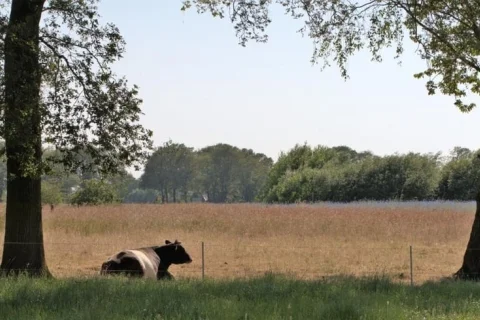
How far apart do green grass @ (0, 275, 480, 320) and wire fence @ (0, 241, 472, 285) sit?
507cm

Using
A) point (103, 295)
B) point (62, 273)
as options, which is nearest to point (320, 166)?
point (62, 273)

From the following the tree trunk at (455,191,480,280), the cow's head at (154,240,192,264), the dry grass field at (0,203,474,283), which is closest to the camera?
the tree trunk at (455,191,480,280)

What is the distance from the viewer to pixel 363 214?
116 ft

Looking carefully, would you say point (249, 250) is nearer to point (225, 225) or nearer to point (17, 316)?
point (225, 225)

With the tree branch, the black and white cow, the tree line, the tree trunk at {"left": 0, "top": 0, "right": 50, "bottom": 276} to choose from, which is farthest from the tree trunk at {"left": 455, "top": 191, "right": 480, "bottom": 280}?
the tree line

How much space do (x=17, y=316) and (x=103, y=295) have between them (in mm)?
1945

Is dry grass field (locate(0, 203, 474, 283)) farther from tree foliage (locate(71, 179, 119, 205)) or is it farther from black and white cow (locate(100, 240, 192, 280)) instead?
tree foliage (locate(71, 179, 119, 205))

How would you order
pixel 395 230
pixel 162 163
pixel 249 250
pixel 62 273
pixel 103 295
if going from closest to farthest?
1. pixel 103 295
2. pixel 62 273
3. pixel 249 250
4. pixel 395 230
5. pixel 162 163

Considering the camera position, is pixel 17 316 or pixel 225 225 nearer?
pixel 17 316

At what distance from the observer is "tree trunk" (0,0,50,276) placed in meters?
14.3

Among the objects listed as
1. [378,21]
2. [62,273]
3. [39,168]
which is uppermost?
[378,21]

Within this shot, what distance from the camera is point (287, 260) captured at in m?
21.2

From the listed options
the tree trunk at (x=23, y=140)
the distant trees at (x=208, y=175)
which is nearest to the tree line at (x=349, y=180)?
the tree trunk at (x=23, y=140)

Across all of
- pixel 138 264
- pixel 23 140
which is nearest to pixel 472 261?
pixel 138 264
